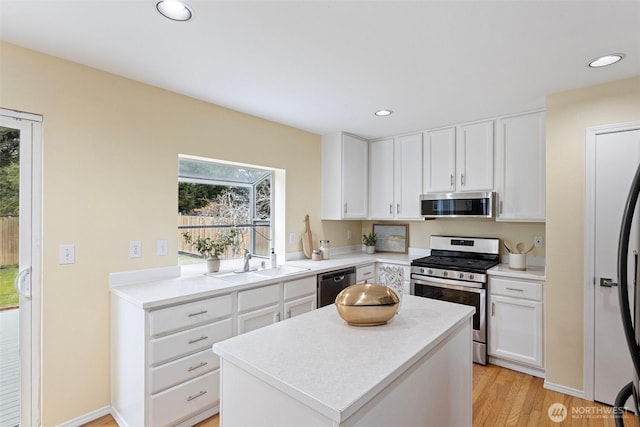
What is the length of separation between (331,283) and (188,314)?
4.81ft

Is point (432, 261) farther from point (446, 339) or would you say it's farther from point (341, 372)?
point (341, 372)

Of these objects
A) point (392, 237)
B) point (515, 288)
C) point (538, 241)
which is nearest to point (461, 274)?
point (515, 288)

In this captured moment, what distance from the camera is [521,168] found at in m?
2.97

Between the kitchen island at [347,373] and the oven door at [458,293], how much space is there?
147cm

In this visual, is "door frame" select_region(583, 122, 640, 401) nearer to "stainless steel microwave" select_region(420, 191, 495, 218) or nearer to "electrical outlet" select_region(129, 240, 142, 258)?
"stainless steel microwave" select_region(420, 191, 495, 218)

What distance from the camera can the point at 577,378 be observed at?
244cm

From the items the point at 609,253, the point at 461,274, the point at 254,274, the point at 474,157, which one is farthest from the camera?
the point at 474,157

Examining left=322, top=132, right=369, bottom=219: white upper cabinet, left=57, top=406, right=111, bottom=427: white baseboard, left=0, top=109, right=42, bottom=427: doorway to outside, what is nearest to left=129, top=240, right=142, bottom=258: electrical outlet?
left=0, top=109, right=42, bottom=427: doorway to outside

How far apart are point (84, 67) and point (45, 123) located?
46 centimetres

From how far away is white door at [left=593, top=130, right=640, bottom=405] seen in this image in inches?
88.3

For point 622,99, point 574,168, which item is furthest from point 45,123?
point 622,99

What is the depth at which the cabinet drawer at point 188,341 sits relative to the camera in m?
1.95

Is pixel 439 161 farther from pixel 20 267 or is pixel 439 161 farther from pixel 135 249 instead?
pixel 20 267

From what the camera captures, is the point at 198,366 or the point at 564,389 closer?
the point at 198,366
